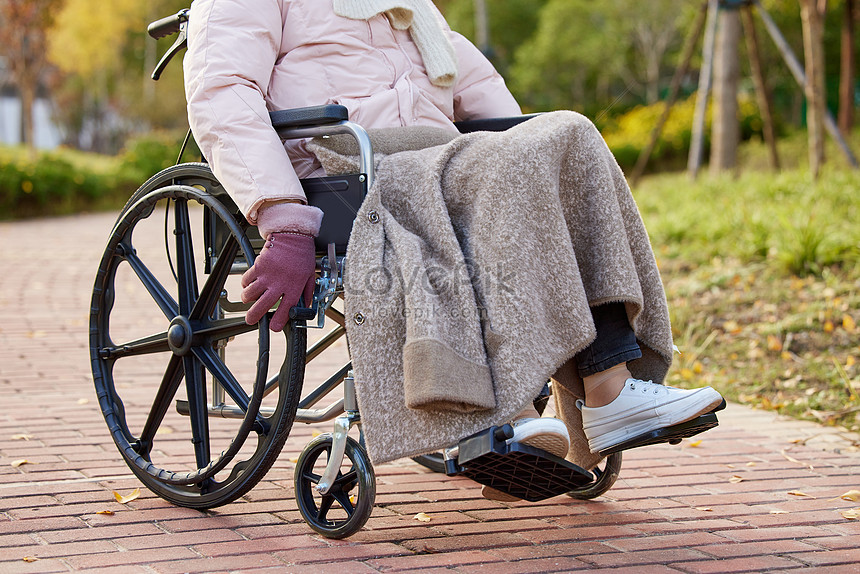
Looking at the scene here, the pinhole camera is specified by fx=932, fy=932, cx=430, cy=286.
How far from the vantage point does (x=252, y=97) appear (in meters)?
2.24

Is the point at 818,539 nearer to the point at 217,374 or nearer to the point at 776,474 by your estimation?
the point at 776,474

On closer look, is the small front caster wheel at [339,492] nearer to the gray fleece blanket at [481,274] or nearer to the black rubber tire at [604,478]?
the gray fleece blanket at [481,274]

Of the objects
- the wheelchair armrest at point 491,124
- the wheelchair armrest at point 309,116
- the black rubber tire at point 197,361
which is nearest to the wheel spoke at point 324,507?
the black rubber tire at point 197,361

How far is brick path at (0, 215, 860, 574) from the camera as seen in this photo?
6.71 ft

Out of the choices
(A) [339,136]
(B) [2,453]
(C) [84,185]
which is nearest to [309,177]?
(A) [339,136]

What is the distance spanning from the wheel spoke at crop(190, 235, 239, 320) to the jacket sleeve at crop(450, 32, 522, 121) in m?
0.90

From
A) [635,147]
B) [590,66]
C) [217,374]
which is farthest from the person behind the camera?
[590,66]

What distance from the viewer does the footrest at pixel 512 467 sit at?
192cm

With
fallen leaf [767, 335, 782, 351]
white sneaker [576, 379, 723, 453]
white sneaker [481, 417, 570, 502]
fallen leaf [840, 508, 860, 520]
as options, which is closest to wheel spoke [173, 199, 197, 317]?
white sneaker [481, 417, 570, 502]

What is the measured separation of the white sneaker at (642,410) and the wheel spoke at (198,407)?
3.22 feet

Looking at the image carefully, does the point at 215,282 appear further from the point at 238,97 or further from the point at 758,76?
the point at 758,76

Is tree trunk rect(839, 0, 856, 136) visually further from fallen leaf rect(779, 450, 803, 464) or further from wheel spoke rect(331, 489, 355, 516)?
wheel spoke rect(331, 489, 355, 516)

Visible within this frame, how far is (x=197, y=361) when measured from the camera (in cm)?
244

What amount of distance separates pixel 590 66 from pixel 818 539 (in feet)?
95.7
